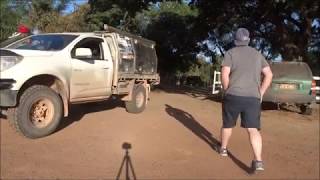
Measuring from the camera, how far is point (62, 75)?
921cm

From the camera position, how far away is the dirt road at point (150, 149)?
23.4ft

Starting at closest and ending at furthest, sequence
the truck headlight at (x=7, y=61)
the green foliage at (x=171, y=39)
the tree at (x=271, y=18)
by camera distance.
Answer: the truck headlight at (x=7, y=61), the tree at (x=271, y=18), the green foliage at (x=171, y=39)

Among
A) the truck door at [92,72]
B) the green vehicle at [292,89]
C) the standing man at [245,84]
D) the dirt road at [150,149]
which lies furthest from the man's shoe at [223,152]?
the green vehicle at [292,89]

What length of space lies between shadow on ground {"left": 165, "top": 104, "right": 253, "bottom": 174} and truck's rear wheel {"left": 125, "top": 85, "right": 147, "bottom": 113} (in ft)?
2.26

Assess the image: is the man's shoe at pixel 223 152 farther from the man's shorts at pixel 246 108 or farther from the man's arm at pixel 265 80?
the man's arm at pixel 265 80

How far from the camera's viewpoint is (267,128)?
38.9 ft

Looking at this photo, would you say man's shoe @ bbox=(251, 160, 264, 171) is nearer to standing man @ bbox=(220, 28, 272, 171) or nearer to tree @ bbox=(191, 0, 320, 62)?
standing man @ bbox=(220, 28, 272, 171)

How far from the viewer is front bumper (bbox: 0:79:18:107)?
8.11 metres

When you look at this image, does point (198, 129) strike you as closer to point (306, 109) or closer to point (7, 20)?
point (306, 109)

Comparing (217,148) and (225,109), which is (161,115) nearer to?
(217,148)

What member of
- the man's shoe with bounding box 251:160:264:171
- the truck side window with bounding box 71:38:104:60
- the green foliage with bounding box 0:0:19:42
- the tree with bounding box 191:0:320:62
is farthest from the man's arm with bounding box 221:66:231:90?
the green foliage with bounding box 0:0:19:42

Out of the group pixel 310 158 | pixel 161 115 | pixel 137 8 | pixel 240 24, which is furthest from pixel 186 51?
pixel 310 158

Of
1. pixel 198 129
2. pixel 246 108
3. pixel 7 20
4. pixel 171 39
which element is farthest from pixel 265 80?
pixel 171 39

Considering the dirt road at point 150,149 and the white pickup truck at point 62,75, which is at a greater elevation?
the white pickup truck at point 62,75
